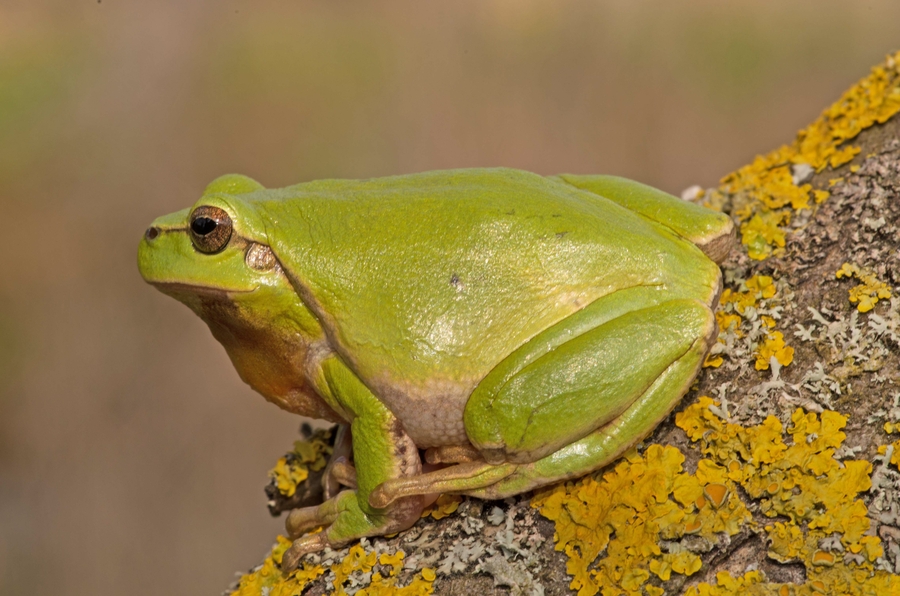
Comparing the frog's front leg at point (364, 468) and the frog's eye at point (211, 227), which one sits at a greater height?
the frog's eye at point (211, 227)

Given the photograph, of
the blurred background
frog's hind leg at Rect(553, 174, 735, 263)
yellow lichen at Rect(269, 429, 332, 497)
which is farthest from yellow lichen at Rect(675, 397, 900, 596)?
the blurred background

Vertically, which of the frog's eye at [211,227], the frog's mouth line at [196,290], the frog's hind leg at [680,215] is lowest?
the frog's hind leg at [680,215]

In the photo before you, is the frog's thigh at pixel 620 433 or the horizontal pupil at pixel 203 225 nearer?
the frog's thigh at pixel 620 433

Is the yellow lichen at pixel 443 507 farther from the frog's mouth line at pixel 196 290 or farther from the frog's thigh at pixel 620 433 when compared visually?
the frog's mouth line at pixel 196 290

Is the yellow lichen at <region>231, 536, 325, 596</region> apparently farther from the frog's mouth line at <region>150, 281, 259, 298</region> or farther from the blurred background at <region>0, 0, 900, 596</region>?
the blurred background at <region>0, 0, 900, 596</region>

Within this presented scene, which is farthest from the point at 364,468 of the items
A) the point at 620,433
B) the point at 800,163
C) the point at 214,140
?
the point at 214,140

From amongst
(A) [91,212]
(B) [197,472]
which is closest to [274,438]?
(B) [197,472]

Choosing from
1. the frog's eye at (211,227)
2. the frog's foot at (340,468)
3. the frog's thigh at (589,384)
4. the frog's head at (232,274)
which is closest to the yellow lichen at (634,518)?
the frog's thigh at (589,384)

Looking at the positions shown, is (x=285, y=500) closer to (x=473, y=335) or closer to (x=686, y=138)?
(x=473, y=335)
